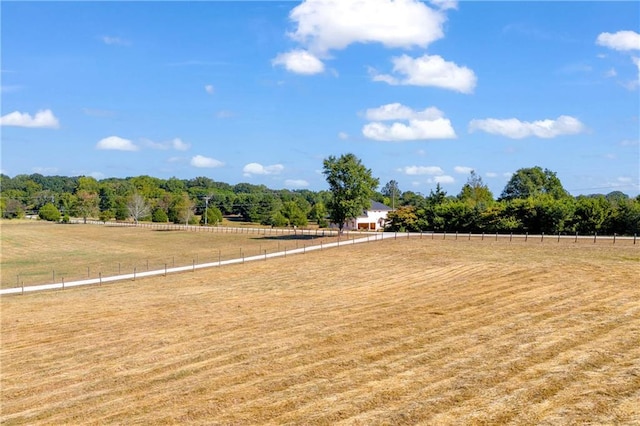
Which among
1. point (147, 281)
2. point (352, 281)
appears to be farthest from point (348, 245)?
point (147, 281)

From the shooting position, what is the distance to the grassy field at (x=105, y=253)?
159ft

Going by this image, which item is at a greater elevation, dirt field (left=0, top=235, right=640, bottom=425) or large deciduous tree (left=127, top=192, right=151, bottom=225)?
large deciduous tree (left=127, top=192, right=151, bottom=225)

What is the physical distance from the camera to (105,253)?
67562mm

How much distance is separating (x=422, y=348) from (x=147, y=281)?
26712 millimetres

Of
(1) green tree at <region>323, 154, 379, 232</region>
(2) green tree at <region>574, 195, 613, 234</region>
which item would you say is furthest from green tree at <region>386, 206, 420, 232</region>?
(2) green tree at <region>574, 195, 613, 234</region>

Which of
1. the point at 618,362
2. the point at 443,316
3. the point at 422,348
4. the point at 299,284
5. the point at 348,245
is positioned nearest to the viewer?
the point at 618,362

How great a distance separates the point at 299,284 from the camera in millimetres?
38156

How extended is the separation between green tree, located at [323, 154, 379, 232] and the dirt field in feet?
103

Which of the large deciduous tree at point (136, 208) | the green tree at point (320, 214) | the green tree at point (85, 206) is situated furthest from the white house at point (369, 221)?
the green tree at point (85, 206)

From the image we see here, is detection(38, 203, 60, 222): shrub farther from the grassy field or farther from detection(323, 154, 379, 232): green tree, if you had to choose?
detection(323, 154, 379, 232): green tree

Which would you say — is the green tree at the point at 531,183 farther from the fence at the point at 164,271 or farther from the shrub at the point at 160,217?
the shrub at the point at 160,217

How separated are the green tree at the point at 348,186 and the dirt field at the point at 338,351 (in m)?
31.4

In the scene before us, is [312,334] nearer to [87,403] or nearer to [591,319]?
[87,403]

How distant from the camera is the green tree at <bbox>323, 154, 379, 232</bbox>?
6969 centimetres
